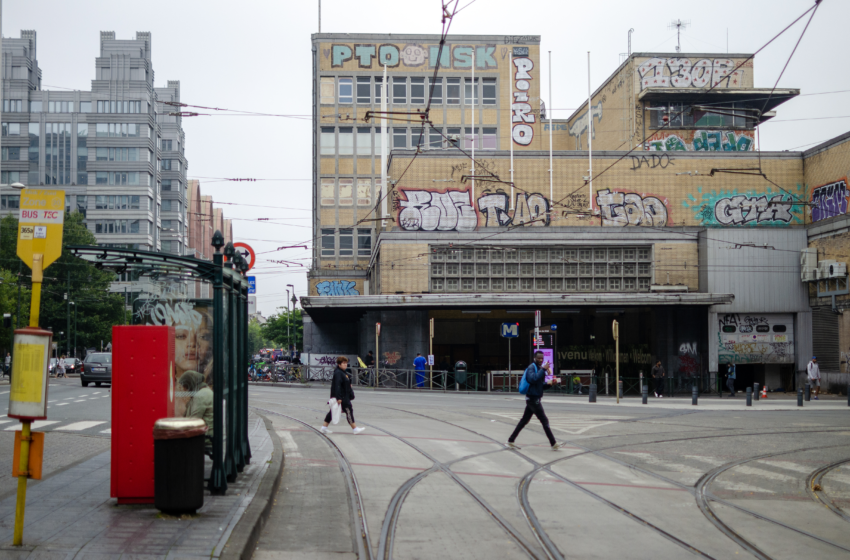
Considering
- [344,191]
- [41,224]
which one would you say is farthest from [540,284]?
[41,224]

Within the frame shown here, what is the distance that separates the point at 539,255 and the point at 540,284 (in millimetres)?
1427

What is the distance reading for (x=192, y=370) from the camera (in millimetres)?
8734

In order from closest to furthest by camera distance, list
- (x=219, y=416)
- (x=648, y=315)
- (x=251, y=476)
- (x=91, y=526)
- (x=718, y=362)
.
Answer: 1. (x=91, y=526)
2. (x=219, y=416)
3. (x=251, y=476)
4. (x=718, y=362)
5. (x=648, y=315)

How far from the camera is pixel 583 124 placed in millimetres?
59656

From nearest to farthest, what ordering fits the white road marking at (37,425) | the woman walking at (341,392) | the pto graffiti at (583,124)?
the white road marking at (37,425) < the woman walking at (341,392) < the pto graffiti at (583,124)

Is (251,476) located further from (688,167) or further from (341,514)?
(688,167)

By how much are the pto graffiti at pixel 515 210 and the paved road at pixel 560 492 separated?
20.8m

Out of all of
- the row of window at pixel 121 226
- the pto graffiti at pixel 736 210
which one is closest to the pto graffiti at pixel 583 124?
the pto graffiti at pixel 736 210

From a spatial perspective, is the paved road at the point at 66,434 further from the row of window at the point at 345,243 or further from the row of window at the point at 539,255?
the row of window at the point at 345,243

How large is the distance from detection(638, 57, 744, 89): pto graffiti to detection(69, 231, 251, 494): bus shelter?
151ft

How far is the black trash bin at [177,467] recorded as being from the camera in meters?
7.15

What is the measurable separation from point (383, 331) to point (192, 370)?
95.5 ft

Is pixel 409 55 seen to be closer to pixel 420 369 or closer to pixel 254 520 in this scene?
pixel 420 369

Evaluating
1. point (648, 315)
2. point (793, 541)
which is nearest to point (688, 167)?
point (648, 315)
